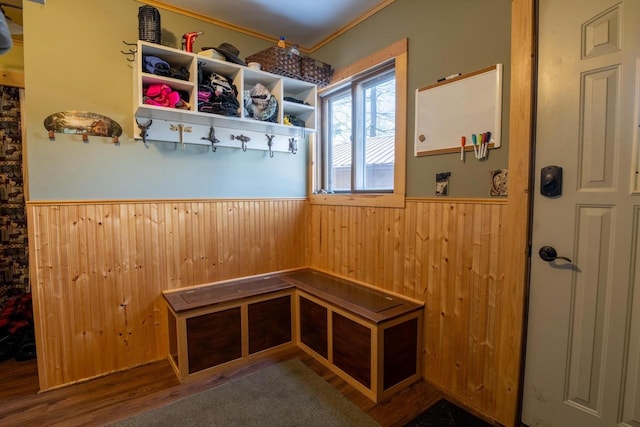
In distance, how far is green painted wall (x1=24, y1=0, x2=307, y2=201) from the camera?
2016mm

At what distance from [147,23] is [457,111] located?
2.05 metres

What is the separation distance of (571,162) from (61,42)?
2.99 metres

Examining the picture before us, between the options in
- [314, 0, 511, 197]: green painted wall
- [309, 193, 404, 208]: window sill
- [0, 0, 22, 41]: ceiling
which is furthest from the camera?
[309, 193, 404, 208]: window sill

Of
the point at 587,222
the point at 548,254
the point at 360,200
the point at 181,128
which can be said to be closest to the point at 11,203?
the point at 181,128

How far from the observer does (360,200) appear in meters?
2.61

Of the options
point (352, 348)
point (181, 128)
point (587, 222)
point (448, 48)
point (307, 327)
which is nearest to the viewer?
point (587, 222)

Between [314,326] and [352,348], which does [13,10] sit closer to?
[314,326]

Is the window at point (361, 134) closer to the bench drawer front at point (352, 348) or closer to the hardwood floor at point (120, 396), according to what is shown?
the bench drawer front at point (352, 348)

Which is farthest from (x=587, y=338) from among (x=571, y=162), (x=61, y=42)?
(x=61, y=42)

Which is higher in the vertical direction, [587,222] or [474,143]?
[474,143]

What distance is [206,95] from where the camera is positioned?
2299 millimetres

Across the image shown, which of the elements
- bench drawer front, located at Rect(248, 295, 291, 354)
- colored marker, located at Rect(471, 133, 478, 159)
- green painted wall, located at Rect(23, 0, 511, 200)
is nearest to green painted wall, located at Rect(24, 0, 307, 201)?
green painted wall, located at Rect(23, 0, 511, 200)

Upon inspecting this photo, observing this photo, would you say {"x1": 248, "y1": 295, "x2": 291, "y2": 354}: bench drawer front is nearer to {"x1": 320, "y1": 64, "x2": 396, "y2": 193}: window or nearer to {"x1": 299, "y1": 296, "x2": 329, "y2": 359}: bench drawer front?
{"x1": 299, "y1": 296, "x2": 329, "y2": 359}: bench drawer front

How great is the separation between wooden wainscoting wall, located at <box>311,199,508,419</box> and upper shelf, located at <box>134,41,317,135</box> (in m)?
1.06
